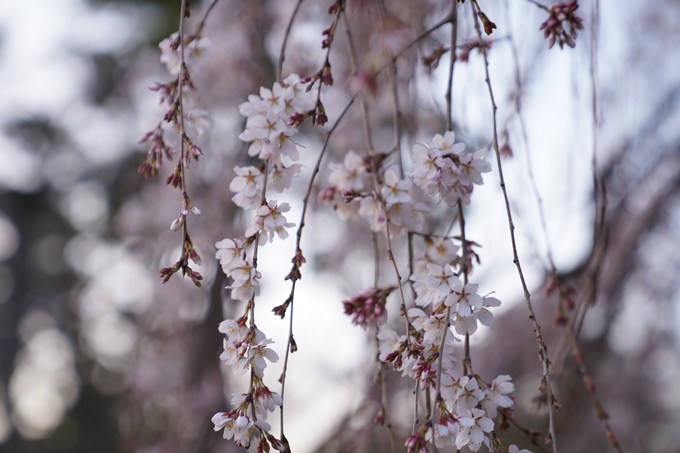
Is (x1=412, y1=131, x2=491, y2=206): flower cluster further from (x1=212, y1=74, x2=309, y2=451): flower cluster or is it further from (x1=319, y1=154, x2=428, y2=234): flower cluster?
(x1=212, y1=74, x2=309, y2=451): flower cluster

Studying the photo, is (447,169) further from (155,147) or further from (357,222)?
(357,222)

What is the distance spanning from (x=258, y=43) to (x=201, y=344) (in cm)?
192

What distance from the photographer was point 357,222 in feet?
11.0

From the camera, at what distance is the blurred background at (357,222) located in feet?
5.41

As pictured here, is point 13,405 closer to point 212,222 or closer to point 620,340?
point 212,222

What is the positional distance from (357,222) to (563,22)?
2.37 metres

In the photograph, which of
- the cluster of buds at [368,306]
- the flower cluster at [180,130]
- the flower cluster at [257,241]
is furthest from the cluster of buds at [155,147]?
the cluster of buds at [368,306]

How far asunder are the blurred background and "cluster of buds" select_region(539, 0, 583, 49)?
Answer: 0.26 m

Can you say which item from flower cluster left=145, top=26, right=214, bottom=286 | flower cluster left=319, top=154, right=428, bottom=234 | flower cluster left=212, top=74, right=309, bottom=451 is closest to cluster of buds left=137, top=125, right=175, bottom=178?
flower cluster left=145, top=26, right=214, bottom=286

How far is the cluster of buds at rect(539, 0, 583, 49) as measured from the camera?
101 centimetres

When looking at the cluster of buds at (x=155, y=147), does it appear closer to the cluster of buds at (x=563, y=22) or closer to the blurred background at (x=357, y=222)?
the blurred background at (x=357, y=222)

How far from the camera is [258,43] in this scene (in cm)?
310

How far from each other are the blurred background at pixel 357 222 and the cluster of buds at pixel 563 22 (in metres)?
0.26

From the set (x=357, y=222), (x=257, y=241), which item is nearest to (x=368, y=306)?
(x=257, y=241)
